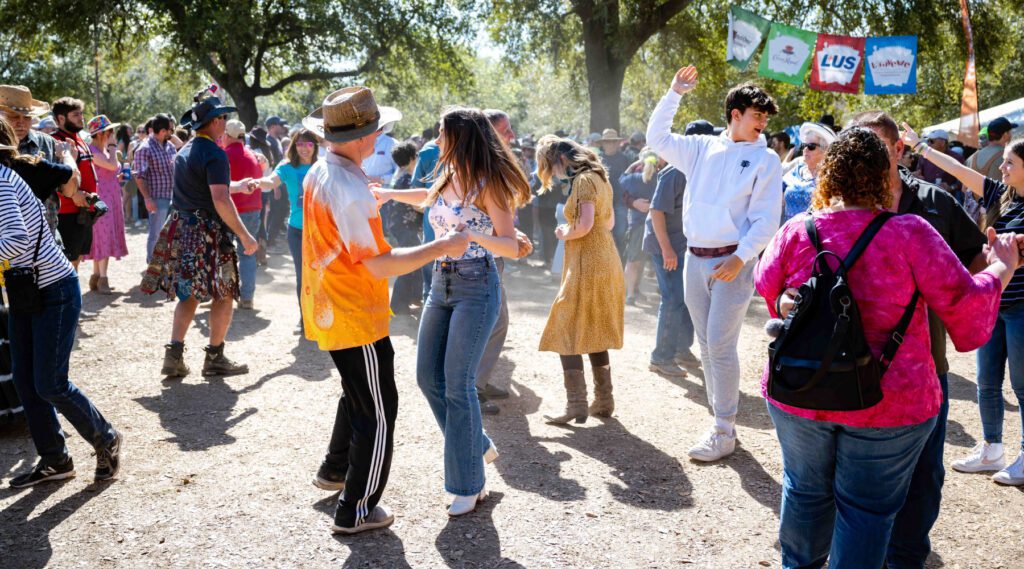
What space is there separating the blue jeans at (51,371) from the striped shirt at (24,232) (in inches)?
2.7

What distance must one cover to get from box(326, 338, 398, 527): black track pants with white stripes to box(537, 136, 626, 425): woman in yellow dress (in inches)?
71.3

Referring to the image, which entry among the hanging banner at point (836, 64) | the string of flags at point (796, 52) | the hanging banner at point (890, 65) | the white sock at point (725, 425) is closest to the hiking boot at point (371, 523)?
the white sock at point (725, 425)

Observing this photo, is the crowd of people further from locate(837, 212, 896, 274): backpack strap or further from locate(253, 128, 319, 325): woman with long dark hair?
locate(253, 128, 319, 325): woman with long dark hair

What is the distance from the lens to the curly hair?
2568 mm

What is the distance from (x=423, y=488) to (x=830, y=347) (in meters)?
2.49

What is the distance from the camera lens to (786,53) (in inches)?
532

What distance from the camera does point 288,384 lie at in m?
6.18

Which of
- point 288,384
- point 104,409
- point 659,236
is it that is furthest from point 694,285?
point 104,409

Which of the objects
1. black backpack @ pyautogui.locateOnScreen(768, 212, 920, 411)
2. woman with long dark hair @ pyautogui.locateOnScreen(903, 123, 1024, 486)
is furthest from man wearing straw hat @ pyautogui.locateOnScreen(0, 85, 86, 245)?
woman with long dark hair @ pyautogui.locateOnScreen(903, 123, 1024, 486)

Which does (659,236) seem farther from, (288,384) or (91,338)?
(91,338)

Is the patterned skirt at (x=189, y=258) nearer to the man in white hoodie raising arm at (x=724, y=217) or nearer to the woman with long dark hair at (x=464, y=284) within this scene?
the woman with long dark hair at (x=464, y=284)

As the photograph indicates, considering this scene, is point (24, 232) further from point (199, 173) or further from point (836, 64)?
point (836, 64)

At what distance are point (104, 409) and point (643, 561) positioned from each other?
3866 millimetres

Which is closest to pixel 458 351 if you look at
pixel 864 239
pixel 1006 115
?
pixel 864 239
